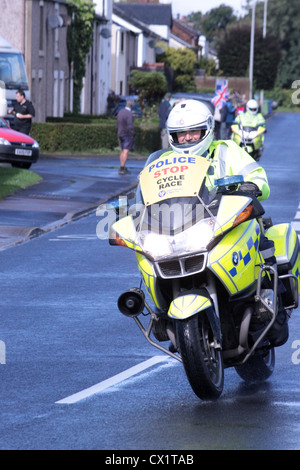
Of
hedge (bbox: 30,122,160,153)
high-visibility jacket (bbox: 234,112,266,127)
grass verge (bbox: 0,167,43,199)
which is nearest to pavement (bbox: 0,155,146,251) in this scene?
grass verge (bbox: 0,167,43,199)

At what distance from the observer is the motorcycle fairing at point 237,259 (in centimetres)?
636

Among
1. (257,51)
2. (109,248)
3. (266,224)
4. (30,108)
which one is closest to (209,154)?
(266,224)

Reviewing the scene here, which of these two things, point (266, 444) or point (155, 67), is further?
point (155, 67)

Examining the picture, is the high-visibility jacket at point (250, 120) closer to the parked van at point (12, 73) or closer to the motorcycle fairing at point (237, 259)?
the parked van at point (12, 73)

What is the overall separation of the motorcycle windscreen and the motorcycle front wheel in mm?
678

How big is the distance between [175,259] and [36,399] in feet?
4.45

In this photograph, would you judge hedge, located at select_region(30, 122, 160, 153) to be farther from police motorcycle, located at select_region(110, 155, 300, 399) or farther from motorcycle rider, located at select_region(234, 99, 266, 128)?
police motorcycle, located at select_region(110, 155, 300, 399)

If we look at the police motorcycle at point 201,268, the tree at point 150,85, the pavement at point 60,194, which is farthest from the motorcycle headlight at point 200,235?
the tree at point 150,85

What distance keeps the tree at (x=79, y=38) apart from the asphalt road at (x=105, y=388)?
41.3 meters

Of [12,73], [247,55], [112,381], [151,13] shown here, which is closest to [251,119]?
[12,73]

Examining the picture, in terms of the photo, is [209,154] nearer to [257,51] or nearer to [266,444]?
[266,444]

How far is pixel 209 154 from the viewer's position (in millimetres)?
7129

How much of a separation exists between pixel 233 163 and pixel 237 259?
2.97ft

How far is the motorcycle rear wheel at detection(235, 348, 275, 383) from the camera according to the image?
7.42 m
